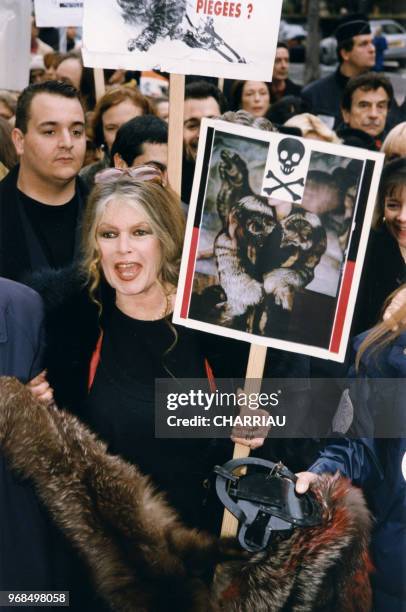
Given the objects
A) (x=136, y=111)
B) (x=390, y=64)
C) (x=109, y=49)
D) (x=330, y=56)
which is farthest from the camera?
(x=330, y=56)

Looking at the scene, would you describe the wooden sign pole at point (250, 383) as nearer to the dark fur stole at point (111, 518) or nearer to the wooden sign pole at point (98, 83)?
the dark fur stole at point (111, 518)

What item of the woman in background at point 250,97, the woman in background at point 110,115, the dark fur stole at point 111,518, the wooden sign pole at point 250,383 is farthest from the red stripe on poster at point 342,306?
the woman in background at point 250,97

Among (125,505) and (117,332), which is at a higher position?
(117,332)

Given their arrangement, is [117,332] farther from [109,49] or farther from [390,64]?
[390,64]

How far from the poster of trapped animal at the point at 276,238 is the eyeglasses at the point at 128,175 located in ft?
0.42

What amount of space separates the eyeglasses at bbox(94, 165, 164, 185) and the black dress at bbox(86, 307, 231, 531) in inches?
15.1

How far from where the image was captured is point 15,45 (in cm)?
298

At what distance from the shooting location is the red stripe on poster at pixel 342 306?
9.09ft

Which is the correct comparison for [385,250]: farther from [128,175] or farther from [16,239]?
[16,239]

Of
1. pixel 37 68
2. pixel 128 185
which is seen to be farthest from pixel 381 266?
pixel 37 68

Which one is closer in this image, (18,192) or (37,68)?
(18,192)

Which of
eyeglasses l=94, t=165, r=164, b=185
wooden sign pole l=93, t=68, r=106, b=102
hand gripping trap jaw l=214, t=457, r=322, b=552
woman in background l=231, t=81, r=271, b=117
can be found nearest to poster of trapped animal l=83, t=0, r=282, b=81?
eyeglasses l=94, t=165, r=164, b=185

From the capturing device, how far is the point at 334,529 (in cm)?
290

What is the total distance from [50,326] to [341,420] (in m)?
0.90
